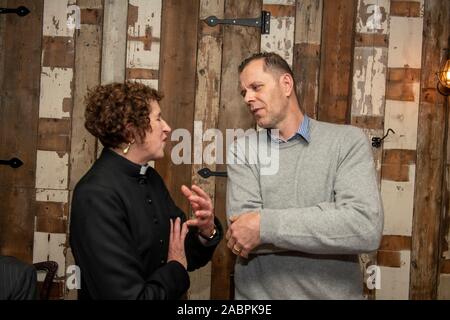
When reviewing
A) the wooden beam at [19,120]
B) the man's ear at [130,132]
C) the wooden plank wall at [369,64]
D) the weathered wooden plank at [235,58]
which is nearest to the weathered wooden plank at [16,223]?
the wooden beam at [19,120]

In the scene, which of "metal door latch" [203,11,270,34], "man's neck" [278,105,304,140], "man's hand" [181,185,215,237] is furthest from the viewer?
"metal door latch" [203,11,270,34]

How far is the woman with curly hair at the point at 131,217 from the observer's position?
1.26 m

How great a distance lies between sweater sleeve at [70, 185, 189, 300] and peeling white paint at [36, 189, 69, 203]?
110cm

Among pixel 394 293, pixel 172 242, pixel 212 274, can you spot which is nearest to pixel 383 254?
pixel 394 293

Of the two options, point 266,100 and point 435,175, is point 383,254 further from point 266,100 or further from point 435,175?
point 266,100

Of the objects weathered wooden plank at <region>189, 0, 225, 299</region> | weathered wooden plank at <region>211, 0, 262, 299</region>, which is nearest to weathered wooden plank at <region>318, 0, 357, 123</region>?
weathered wooden plank at <region>211, 0, 262, 299</region>

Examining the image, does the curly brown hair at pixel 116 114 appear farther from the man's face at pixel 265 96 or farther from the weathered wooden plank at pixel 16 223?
the weathered wooden plank at pixel 16 223

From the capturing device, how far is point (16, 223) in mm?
2395

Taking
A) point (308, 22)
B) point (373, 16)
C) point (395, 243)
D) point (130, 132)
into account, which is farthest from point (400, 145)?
point (130, 132)

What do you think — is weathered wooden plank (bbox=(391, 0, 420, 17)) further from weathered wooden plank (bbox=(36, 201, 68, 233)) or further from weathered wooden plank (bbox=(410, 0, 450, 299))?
weathered wooden plank (bbox=(36, 201, 68, 233))

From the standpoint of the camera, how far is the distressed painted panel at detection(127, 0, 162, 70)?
2326 millimetres

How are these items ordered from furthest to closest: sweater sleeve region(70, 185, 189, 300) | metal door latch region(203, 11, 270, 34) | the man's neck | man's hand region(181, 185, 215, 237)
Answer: metal door latch region(203, 11, 270, 34) → the man's neck → man's hand region(181, 185, 215, 237) → sweater sleeve region(70, 185, 189, 300)

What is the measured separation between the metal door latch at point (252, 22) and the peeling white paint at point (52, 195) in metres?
1.09

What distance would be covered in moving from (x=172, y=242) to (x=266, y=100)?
1.81ft
